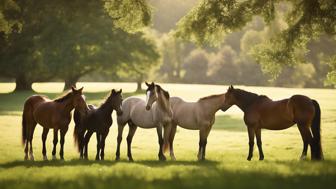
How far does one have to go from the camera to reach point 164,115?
1462cm

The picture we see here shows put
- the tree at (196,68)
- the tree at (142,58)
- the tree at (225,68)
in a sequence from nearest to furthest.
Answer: the tree at (142,58) → the tree at (225,68) → the tree at (196,68)

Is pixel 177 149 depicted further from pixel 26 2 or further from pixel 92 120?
pixel 26 2

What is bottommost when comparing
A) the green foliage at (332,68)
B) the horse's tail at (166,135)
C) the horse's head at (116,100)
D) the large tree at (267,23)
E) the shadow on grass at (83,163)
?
the shadow on grass at (83,163)

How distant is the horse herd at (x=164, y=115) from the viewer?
14.1 meters

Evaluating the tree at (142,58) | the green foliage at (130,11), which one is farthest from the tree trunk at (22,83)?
the green foliage at (130,11)

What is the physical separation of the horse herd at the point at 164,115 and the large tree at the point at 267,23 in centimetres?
480

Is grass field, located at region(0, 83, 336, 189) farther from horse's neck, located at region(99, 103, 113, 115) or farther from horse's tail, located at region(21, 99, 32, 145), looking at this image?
horse's neck, located at region(99, 103, 113, 115)

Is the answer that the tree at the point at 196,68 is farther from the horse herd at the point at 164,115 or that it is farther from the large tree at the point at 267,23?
the horse herd at the point at 164,115

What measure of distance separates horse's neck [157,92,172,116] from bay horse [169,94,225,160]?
0.76m

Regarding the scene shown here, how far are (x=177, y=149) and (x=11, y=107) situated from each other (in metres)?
25.1

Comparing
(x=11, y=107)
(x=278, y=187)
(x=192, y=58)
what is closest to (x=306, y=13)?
Answer: (x=278, y=187)

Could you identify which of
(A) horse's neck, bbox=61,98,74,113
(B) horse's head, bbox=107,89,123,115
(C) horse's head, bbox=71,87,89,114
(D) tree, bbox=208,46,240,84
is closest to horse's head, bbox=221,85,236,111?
(B) horse's head, bbox=107,89,123,115

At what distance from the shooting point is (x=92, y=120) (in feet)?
47.6

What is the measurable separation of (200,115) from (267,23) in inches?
274
